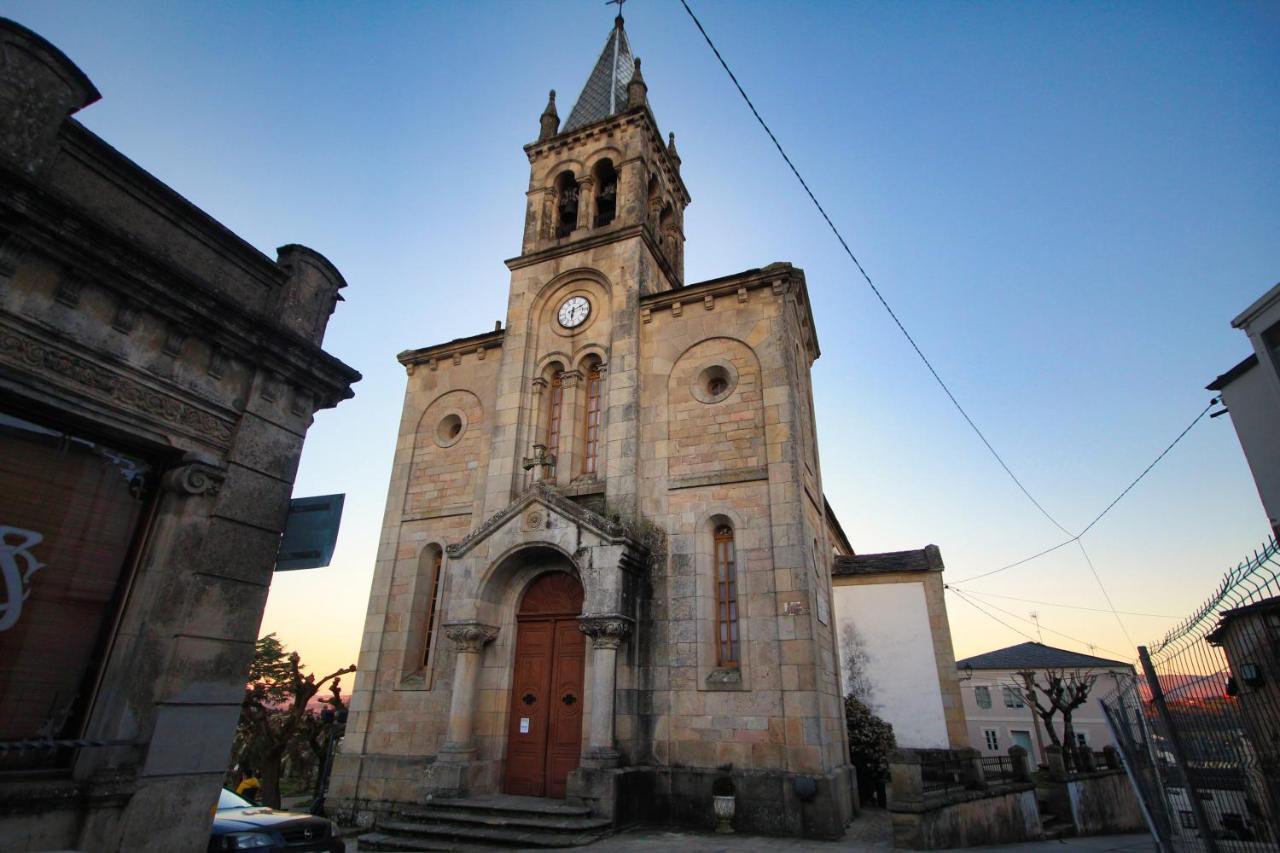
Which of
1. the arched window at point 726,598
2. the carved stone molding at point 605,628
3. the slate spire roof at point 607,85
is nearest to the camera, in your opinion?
the carved stone molding at point 605,628

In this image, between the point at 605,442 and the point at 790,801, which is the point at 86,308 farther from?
the point at 790,801

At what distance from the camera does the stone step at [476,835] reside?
10.0 metres

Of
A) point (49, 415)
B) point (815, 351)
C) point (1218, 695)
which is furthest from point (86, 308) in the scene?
point (815, 351)

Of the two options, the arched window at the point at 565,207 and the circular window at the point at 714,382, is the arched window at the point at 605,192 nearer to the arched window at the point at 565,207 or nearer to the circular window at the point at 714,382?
the arched window at the point at 565,207

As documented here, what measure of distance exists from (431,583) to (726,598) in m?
7.34

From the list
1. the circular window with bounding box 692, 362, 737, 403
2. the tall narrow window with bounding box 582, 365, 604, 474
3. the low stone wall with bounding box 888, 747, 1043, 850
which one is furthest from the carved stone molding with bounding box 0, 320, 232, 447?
the low stone wall with bounding box 888, 747, 1043, 850

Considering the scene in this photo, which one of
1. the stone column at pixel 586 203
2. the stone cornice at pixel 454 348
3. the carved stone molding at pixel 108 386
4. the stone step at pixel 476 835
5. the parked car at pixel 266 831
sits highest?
the stone column at pixel 586 203

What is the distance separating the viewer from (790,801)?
434 inches

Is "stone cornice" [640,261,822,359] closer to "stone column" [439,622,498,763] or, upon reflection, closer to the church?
the church

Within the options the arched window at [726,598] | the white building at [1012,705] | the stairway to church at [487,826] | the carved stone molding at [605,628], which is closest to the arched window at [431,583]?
the stairway to church at [487,826]

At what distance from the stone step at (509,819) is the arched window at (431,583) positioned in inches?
157

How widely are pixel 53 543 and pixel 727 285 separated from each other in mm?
12951

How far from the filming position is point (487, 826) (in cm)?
1073

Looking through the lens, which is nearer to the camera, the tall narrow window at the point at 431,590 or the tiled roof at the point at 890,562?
the tall narrow window at the point at 431,590
